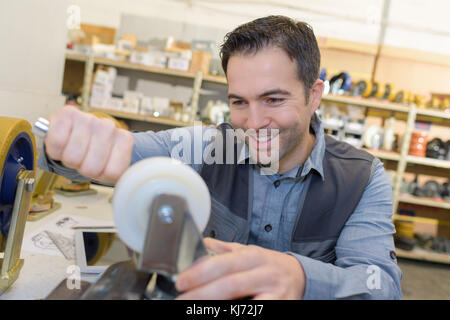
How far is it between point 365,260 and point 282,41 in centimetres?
63

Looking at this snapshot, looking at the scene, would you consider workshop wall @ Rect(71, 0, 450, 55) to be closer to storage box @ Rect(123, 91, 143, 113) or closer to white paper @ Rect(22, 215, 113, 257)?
storage box @ Rect(123, 91, 143, 113)

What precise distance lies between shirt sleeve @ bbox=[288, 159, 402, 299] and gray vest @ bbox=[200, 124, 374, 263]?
0.03 metres

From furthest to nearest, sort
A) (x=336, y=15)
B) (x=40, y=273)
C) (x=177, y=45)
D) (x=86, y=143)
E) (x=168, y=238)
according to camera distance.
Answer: (x=336, y=15)
(x=177, y=45)
(x=40, y=273)
(x=86, y=143)
(x=168, y=238)

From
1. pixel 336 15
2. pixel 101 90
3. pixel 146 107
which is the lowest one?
pixel 146 107

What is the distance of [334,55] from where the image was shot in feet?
12.7

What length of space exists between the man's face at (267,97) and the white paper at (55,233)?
598mm

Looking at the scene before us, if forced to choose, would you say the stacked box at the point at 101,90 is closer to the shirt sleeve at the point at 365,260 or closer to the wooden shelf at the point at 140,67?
the wooden shelf at the point at 140,67

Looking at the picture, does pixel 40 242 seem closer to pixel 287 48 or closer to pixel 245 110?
pixel 245 110

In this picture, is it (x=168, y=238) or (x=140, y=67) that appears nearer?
(x=168, y=238)

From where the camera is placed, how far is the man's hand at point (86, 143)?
54 centimetres

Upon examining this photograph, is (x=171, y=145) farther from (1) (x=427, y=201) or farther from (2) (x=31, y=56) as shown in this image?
(1) (x=427, y=201)

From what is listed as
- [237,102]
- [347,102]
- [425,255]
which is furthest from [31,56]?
[425,255]

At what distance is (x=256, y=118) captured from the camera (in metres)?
1.03

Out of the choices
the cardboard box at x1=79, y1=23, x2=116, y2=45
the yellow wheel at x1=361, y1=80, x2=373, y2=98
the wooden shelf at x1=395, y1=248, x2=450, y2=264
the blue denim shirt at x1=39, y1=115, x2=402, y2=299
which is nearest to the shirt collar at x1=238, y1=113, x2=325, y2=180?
the blue denim shirt at x1=39, y1=115, x2=402, y2=299
